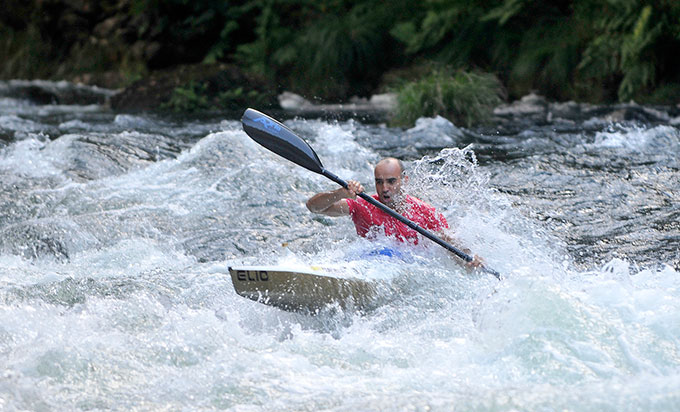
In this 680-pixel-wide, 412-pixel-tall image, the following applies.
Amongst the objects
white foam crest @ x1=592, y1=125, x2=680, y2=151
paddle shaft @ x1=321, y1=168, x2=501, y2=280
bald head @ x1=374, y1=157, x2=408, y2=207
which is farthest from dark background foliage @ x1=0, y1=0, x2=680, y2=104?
paddle shaft @ x1=321, y1=168, x2=501, y2=280

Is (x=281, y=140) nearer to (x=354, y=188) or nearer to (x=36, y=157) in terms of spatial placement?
(x=354, y=188)

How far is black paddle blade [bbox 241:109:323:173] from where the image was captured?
182 inches

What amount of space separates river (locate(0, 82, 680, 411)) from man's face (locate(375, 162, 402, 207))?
0.32 m

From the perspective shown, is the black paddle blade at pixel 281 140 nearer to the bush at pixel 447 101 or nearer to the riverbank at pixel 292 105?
the bush at pixel 447 101

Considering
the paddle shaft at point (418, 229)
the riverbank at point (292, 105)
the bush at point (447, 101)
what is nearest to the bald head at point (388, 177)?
the paddle shaft at point (418, 229)

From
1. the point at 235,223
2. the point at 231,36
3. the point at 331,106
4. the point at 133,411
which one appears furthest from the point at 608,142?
the point at 231,36

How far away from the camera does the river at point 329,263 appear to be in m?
3.23

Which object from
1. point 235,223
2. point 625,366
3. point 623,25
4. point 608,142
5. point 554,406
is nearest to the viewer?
point 554,406

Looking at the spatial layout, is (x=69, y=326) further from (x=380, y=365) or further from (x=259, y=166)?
(x=259, y=166)

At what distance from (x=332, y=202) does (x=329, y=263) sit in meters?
0.41

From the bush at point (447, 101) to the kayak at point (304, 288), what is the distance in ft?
17.0

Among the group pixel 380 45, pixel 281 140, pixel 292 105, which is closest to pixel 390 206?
pixel 281 140

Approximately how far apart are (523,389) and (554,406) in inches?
7.8

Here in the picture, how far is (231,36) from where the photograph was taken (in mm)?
13875
